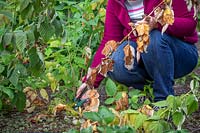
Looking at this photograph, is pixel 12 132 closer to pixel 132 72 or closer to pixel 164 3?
pixel 132 72

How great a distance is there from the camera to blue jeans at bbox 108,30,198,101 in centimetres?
224

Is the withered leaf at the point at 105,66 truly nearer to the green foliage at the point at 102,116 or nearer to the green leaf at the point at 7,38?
the green foliage at the point at 102,116

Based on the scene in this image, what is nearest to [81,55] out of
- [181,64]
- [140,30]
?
[181,64]

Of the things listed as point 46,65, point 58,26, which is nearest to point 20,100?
point 46,65

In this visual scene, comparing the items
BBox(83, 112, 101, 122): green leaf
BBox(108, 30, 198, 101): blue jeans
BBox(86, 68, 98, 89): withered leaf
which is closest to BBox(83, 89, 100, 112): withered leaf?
BBox(86, 68, 98, 89): withered leaf

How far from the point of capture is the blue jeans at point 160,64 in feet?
7.35

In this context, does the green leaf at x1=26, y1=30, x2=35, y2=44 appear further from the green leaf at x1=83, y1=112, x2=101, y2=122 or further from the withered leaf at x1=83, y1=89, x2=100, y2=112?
the green leaf at x1=83, y1=112, x2=101, y2=122

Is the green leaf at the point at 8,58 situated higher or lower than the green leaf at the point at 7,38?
lower

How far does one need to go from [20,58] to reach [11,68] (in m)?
0.06

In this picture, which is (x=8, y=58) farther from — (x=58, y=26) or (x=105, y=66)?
(x=105, y=66)

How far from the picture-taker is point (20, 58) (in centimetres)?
236

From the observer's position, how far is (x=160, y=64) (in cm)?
225

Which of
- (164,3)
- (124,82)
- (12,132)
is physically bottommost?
(12,132)

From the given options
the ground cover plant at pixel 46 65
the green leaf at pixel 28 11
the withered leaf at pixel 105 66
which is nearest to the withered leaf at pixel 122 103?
the ground cover plant at pixel 46 65
